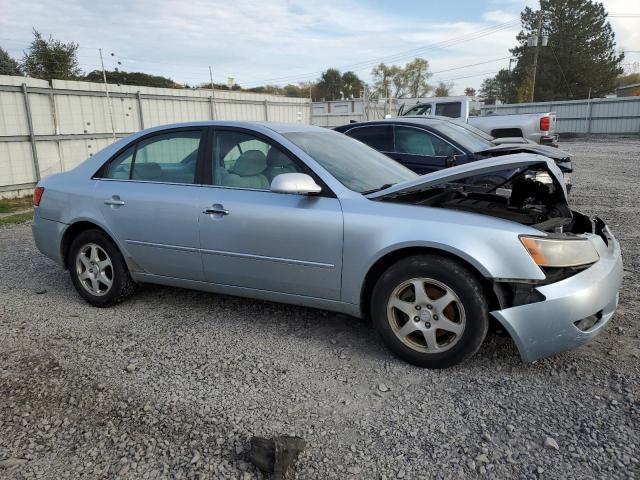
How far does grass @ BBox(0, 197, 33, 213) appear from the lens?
9.93m

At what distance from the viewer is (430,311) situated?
3111 mm

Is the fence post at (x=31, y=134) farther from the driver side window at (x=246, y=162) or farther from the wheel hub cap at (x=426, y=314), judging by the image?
the wheel hub cap at (x=426, y=314)

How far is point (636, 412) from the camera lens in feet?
8.79

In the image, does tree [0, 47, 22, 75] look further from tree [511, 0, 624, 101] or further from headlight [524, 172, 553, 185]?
tree [511, 0, 624, 101]

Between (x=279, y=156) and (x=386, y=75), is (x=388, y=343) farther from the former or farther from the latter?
(x=386, y=75)

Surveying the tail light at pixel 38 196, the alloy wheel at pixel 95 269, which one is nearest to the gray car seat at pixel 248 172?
the alloy wheel at pixel 95 269

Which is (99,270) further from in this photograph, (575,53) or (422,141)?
(575,53)

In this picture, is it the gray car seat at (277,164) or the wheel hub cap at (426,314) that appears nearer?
the wheel hub cap at (426,314)

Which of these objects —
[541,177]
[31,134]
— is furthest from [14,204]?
[541,177]

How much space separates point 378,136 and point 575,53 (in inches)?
1911

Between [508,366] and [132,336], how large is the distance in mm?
2709

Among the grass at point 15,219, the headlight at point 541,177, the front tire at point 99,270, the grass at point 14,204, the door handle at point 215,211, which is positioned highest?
the headlight at point 541,177

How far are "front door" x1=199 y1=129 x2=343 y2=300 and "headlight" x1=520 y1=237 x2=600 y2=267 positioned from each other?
1179mm

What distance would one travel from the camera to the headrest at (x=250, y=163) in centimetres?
380
